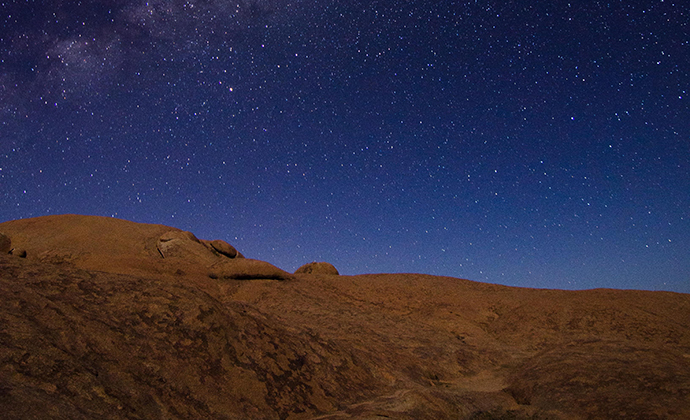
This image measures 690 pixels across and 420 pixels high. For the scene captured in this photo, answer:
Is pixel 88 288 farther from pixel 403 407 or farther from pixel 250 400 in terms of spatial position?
pixel 403 407

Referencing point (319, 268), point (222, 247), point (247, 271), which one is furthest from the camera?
point (319, 268)

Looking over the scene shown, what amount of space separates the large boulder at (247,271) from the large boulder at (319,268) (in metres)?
4.80

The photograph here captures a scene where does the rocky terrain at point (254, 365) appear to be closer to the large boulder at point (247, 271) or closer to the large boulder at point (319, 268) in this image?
the large boulder at point (247, 271)

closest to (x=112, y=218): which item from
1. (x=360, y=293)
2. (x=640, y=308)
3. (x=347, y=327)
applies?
(x=360, y=293)

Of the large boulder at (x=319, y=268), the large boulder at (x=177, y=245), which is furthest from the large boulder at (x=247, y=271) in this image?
the large boulder at (x=319, y=268)

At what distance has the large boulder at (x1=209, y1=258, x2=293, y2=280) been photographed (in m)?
15.1

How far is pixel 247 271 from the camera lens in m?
15.3

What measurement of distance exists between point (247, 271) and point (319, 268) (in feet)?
20.0

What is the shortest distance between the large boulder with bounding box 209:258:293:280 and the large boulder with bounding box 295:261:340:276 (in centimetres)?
480

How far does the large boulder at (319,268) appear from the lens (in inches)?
811

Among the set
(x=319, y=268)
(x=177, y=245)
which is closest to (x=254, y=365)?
(x=177, y=245)

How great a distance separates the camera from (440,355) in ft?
30.5

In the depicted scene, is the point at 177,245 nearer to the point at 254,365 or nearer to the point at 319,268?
the point at 319,268

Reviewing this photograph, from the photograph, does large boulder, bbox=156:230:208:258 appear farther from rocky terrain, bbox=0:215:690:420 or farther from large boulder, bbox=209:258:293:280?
rocky terrain, bbox=0:215:690:420
